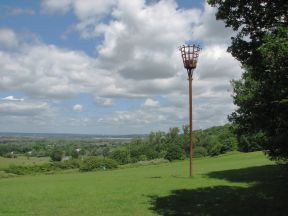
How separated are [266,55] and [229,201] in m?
8.34

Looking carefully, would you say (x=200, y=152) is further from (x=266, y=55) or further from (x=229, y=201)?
(x=266, y=55)

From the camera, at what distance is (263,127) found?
17141 mm

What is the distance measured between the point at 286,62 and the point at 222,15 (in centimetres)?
394

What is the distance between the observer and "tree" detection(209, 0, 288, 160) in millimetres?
10289

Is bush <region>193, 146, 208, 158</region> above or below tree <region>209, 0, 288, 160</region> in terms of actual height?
below

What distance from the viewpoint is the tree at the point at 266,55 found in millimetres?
10289

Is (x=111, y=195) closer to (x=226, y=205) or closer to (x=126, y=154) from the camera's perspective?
(x=226, y=205)

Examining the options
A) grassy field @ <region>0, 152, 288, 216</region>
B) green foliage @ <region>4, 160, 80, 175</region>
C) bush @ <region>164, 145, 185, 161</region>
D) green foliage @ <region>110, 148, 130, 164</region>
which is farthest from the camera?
green foliage @ <region>110, 148, 130, 164</region>

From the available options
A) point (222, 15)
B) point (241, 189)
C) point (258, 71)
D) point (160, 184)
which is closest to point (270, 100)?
point (258, 71)

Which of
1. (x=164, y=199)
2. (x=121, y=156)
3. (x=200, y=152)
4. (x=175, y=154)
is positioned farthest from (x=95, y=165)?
(x=200, y=152)

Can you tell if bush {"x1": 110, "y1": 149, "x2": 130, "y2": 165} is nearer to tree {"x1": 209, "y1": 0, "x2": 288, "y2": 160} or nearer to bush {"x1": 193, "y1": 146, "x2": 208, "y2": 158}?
bush {"x1": 193, "y1": 146, "x2": 208, "y2": 158}

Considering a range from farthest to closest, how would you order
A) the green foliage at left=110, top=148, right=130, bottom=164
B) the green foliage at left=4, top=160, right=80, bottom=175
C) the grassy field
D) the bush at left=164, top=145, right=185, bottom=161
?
1. the green foliage at left=110, top=148, right=130, bottom=164
2. the bush at left=164, top=145, right=185, bottom=161
3. the green foliage at left=4, top=160, right=80, bottom=175
4. the grassy field

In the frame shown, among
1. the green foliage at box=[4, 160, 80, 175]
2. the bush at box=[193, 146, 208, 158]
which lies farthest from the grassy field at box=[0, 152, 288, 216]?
the bush at box=[193, 146, 208, 158]

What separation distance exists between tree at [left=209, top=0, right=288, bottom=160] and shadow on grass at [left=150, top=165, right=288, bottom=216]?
2062mm
